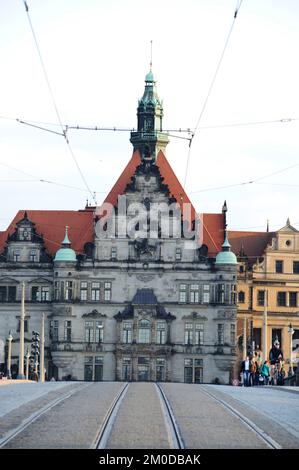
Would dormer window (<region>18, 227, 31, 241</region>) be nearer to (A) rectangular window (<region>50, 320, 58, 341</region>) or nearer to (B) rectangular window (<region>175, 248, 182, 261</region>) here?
(A) rectangular window (<region>50, 320, 58, 341</region>)

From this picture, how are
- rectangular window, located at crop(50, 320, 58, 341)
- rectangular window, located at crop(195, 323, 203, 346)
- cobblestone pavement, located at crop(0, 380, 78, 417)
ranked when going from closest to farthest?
cobblestone pavement, located at crop(0, 380, 78, 417) < rectangular window, located at crop(50, 320, 58, 341) < rectangular window, located at crop(195, 323, 203, 346)

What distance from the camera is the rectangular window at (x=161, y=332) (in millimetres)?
131750

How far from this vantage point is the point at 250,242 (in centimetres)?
14712

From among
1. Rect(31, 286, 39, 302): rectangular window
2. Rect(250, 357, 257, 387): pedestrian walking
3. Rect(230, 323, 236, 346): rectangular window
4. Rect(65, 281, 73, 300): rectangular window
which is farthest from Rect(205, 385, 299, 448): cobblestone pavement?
Rect(31, 286, 39, 302): rectangular window

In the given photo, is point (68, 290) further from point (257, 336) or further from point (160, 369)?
point (257, 336)

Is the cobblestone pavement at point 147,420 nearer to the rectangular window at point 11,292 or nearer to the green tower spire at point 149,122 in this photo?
the rectangular window at point 11,292

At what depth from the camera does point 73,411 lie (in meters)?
39.6

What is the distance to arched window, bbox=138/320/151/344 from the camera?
131875mm

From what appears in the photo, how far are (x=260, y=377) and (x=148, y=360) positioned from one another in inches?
2175

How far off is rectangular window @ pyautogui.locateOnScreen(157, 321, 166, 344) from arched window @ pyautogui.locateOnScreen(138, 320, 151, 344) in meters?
0.81

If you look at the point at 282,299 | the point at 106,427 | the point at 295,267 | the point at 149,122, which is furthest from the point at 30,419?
the point at 149,122

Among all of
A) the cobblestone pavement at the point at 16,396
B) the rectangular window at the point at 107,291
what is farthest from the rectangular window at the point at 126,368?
the cobblestone pavement at the point at 16,396
